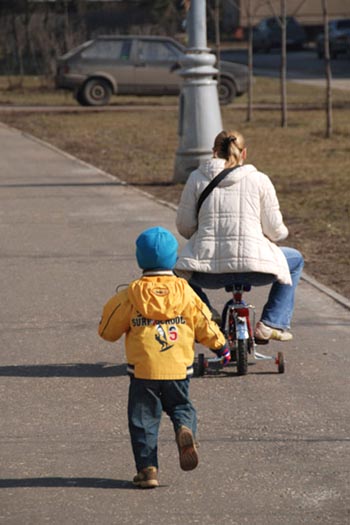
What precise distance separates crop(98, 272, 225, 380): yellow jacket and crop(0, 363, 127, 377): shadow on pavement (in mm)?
1897

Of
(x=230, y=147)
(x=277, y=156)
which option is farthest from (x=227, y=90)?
(x=230, y=147)

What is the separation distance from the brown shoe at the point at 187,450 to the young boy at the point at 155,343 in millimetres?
73

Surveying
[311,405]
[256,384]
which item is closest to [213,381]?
[256,384]

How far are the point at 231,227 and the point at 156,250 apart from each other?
5.70 ft

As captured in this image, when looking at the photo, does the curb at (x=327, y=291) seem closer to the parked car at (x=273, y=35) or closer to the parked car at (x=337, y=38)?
the parked car at (x=337, y=38)

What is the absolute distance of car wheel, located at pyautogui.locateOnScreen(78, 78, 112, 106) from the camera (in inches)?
1202

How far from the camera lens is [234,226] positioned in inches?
277

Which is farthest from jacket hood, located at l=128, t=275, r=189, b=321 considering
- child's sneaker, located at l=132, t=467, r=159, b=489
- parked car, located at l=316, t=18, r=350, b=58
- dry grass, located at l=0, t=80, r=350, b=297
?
parked car, located at l=316, t=18, r=350, b=58

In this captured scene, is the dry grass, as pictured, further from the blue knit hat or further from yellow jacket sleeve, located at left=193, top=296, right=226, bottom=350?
the blue knit hat

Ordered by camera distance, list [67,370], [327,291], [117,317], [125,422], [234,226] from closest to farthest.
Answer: [117,317]
[125,422]
[234,226]
[67,370]
[327,291]

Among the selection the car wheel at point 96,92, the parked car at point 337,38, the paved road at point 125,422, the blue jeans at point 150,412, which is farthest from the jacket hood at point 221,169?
the parked car at point 337,38

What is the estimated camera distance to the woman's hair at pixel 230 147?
7.14m

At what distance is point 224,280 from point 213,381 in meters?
0.57

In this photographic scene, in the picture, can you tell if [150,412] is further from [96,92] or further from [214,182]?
[96,92]
